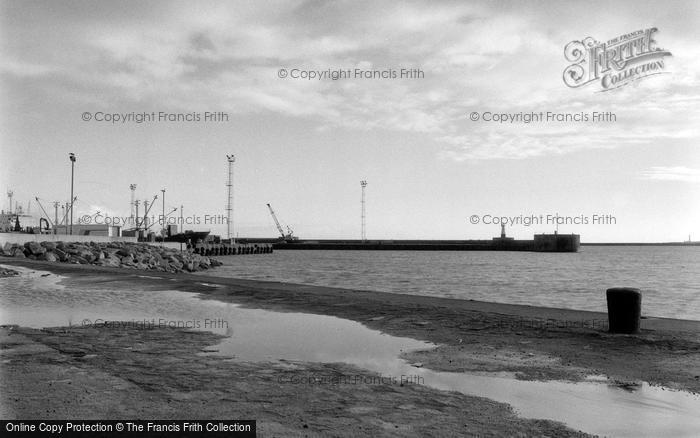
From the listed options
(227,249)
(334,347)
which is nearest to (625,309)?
(334,347)

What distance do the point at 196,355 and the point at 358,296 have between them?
9.17 meters

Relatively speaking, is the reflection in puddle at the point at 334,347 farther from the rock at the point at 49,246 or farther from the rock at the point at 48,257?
the rock at the point at 49,246

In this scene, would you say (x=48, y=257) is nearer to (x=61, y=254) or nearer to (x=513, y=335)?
(x=61, y=254)

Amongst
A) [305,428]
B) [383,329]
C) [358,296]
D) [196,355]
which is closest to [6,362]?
[196,355]

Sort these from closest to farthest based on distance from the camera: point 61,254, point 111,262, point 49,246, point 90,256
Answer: point 61,254
point 90,256
point 111,262
point 49,246

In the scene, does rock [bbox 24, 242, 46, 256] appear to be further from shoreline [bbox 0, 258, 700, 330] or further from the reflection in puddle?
the reflection in puddle

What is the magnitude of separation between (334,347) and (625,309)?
6.01 meters

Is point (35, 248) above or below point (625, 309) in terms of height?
above

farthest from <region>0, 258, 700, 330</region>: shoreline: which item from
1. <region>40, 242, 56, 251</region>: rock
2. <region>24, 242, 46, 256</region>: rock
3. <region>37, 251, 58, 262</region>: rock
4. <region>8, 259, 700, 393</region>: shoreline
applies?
<region>40, 242, 56, 251</region>: rock

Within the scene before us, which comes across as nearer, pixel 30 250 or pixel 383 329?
pixel 383 329

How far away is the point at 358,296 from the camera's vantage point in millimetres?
17344

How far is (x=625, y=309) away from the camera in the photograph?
11.2 metres

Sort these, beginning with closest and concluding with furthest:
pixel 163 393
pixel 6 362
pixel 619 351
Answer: pixel 163 393, pixel 6 362, pixel 619 351

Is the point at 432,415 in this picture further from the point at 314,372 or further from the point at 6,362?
the point at 6,362
